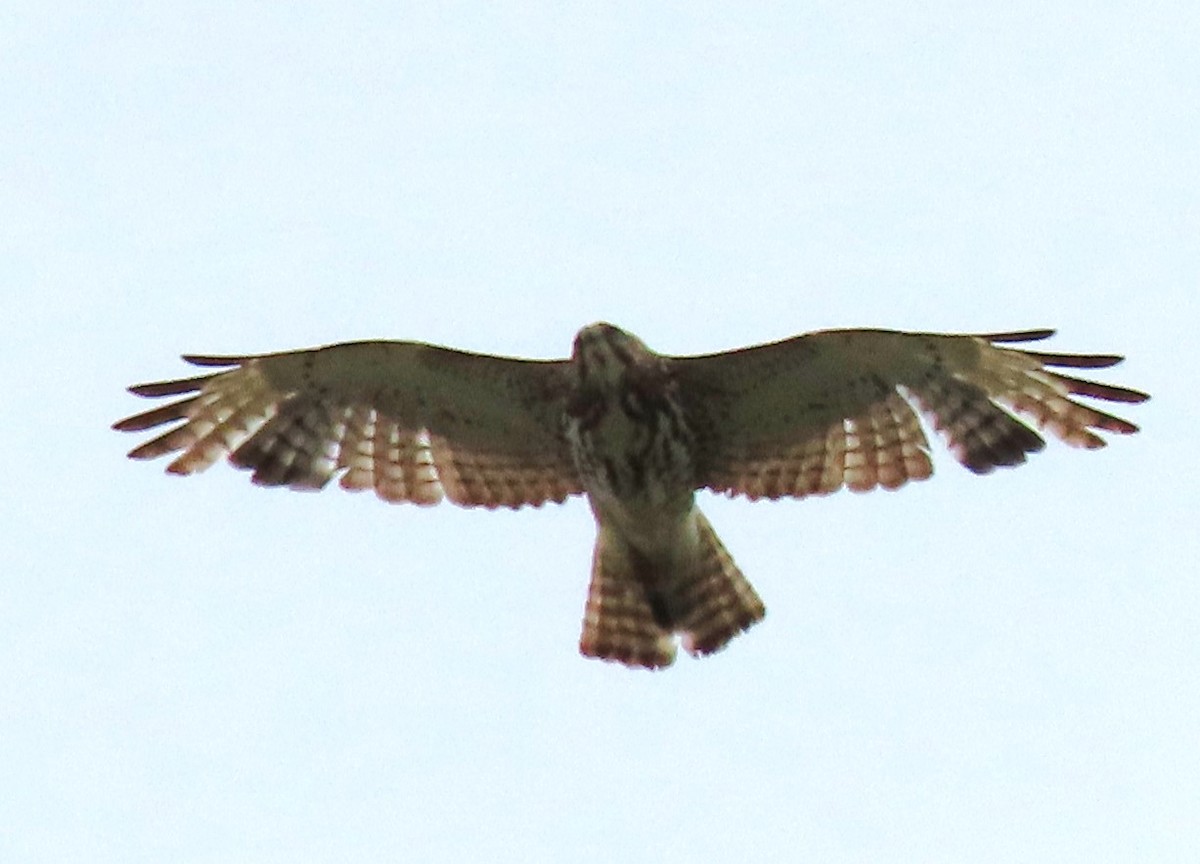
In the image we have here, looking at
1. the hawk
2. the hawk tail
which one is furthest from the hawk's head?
the hawk tail

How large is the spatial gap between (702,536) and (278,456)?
230 cm

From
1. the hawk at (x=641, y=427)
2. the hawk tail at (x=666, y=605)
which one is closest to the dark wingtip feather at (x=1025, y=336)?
the hawk at (x=641, y=427)

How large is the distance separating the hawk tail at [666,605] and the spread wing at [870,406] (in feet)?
1.90

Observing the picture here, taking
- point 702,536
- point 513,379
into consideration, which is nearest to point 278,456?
point 513,379

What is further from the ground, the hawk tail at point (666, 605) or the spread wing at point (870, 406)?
the spread wing at point (870, 406)

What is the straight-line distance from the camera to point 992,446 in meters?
12.6

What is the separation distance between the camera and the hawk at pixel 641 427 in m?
12.5

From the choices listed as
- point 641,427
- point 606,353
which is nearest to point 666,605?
point 641,427

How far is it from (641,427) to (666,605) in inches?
55.0

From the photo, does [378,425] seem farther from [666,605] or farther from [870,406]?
[870,406]

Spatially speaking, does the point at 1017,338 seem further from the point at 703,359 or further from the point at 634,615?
the point at 634,615

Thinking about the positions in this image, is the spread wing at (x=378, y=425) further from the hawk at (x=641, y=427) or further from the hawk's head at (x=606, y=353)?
the hawk's head at (x=606, y=353)

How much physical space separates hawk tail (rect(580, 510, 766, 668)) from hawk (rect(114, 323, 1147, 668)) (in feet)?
0.04

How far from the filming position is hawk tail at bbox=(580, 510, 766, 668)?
43.7 feet
